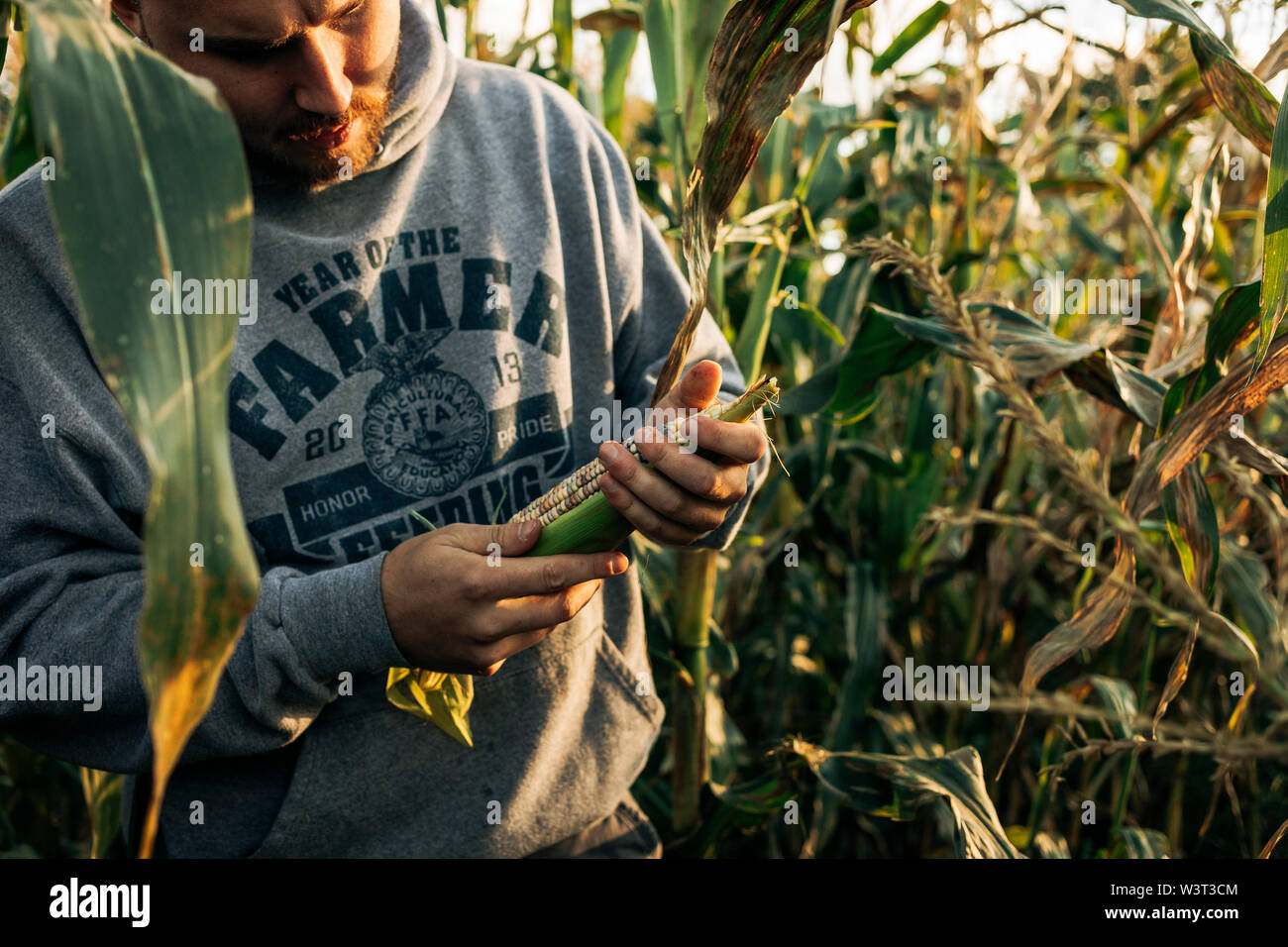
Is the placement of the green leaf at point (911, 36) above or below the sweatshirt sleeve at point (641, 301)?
above

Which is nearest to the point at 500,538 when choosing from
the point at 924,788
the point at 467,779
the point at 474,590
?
the point at 474,590

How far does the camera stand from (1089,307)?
1209 mm

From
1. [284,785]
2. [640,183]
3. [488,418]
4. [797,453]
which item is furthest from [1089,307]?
[284,785]

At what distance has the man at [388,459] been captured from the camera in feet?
2.16

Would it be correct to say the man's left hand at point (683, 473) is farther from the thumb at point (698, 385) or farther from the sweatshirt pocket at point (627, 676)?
the sweatshirt pocket at point (627, 676)

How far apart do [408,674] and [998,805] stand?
3.38ft

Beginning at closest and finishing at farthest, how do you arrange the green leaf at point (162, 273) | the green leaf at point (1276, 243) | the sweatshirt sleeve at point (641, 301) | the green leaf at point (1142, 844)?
the green leaf at point (162, 273) → the green leaf at point (1276, 243) → the sweatshirt sleeve at point (641, 301) → the green leaf at point (1142, 844)

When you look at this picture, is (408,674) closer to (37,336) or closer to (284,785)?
(284,785)

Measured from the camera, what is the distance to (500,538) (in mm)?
648

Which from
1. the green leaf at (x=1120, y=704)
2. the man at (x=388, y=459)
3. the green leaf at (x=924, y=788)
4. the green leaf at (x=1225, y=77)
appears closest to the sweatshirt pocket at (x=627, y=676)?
the man at (x=388, y=459)

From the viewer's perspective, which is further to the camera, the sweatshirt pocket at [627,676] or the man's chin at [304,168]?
the sweatshirt pocket at [627,676]

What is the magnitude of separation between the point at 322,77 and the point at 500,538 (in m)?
0.39

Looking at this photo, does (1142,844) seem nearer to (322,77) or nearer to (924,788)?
(924,788)

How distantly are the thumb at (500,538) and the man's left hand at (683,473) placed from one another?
0.06m
